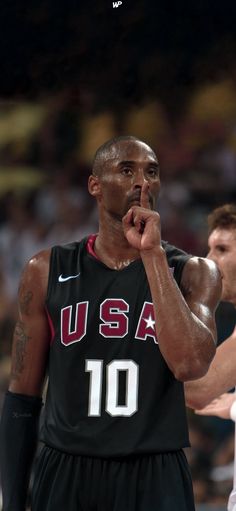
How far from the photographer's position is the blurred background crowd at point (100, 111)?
536 centimetres

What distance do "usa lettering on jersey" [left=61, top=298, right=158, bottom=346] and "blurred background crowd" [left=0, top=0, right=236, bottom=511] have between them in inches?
118

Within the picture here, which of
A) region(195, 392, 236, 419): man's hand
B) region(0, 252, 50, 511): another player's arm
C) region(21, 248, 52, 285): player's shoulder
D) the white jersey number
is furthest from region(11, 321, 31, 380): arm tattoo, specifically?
region(195, 392, 236, 419): man's hand

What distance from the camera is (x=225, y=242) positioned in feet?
10.6

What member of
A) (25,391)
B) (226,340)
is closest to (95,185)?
(25,391)

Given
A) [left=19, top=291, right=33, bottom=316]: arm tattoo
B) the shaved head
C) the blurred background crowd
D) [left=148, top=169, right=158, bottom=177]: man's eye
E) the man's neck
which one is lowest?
[left=19, top=291, right=33, bottom=316]: arm tattoo

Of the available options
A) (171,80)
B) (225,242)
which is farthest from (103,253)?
(171,80)

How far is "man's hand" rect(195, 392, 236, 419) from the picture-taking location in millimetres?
3164

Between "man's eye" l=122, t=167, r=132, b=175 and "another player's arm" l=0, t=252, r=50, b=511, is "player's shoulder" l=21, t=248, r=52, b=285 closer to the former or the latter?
"another player's arm" l=0, t=252, r=50, b=511

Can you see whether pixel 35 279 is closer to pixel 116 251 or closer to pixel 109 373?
pixel 116 251

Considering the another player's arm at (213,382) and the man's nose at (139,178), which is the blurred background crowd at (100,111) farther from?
the man's nose at (139,178)

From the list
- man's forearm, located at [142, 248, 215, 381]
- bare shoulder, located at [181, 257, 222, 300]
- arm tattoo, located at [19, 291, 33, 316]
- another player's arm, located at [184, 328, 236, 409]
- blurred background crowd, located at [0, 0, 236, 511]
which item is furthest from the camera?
blurred background crowd, located at [0, 0, 236, 511]

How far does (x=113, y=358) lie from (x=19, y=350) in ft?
1.04

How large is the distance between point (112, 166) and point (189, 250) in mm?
2968

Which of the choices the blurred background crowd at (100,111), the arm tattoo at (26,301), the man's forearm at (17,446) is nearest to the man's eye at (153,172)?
the arm tattoo at (26,301)
